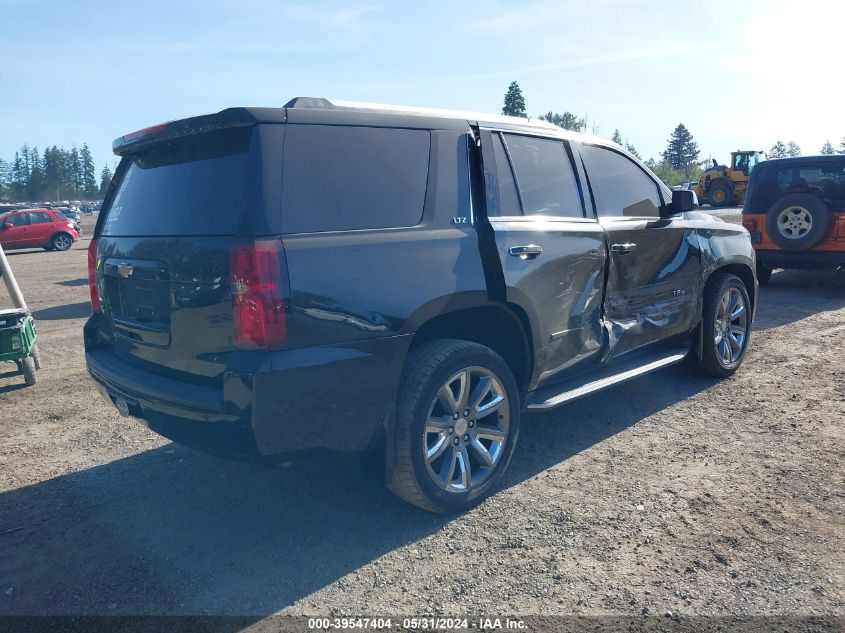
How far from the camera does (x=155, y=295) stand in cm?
308

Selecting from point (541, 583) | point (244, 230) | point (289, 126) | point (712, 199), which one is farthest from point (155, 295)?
point (712, 199)

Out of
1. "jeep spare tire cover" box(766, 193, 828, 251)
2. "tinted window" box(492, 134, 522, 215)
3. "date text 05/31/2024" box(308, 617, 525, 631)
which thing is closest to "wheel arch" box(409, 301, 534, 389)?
"tinted window" box(492, 134, 522, 215)

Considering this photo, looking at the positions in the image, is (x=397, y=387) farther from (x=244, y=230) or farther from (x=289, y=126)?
(x=289, y=126)

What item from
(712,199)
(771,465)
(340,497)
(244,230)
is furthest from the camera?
(712,199)

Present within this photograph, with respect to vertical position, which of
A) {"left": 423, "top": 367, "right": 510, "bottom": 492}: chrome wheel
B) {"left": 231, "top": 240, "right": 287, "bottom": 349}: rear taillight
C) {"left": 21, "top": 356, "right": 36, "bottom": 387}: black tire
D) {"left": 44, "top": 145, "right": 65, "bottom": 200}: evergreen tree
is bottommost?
{"left": 21, "top": 356, "right": 36, "bottom": 387}: black tire

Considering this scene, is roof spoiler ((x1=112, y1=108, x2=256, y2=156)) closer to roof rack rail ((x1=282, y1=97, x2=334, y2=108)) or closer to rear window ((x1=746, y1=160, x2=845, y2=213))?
roof rack rail ((x1=282, y1=97, x2=334, y2=108))

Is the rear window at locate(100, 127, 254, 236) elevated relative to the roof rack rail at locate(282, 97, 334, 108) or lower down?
lower down

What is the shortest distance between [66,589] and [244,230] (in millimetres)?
1677

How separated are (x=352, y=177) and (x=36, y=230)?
25.5 meters

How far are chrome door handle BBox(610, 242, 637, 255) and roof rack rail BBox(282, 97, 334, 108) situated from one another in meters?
2.11

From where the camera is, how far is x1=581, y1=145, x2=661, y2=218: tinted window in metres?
4.40

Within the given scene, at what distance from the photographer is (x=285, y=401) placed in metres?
2.69

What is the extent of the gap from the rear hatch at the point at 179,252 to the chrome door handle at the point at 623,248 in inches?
96.4

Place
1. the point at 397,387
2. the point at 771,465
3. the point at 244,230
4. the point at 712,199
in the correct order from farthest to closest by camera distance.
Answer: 1. the point at 712,199
2. the point at 771,465
3. the point at 397,387
4. the point at 244,230
